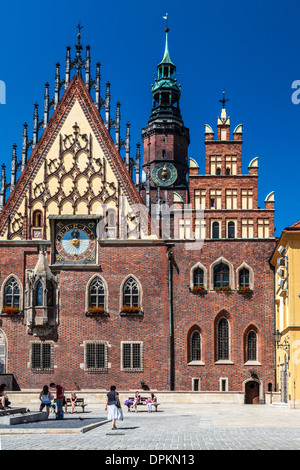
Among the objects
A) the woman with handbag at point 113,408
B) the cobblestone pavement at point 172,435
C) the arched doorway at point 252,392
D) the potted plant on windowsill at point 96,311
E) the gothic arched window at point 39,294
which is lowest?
the arched doorway at point 252,392

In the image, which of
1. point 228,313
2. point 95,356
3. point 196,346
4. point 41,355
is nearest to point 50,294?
point 41,355

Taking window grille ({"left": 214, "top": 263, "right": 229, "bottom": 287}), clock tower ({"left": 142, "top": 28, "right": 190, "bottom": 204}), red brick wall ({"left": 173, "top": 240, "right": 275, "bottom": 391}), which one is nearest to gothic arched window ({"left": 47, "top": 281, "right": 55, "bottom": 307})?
red brick wall ({"left": 173, "top": 240, "right": 275, "bottom": 391})

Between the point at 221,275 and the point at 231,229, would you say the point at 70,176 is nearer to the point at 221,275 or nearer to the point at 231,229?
the point at 231,229

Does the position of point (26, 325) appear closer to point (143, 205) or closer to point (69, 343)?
point (69, 343)

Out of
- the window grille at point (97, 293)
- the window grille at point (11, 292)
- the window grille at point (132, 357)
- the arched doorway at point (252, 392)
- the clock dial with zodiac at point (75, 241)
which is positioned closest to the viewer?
the arched doorway at point (252, 392)

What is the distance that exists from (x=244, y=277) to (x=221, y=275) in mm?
1311

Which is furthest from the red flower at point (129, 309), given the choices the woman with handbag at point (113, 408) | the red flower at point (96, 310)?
the woman with handbag at point (113, 408)

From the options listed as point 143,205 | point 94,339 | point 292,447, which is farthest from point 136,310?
point 292,447

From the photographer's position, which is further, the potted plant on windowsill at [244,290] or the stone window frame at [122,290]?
the stone window frame at [122,290]

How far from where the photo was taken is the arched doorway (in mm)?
41812

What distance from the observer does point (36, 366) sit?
42312 mm

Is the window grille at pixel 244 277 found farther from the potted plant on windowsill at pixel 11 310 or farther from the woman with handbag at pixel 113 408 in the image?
the woman with handbag at pixel 113 408

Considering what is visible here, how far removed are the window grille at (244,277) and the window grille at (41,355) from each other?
37.2 ft

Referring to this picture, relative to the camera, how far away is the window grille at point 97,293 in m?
42.9
